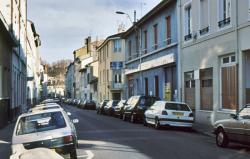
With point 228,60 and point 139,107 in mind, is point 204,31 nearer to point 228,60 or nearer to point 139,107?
→ point 228,60

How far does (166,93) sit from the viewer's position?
34.2 m

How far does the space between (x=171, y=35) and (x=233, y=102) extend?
11.9 metres

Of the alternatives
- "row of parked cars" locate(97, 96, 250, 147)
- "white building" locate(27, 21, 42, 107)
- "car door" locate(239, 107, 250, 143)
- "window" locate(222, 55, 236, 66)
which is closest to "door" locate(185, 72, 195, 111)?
"row of parked cars" locate(97, 96, 250, 147)

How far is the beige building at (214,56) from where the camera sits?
2105 centimetres

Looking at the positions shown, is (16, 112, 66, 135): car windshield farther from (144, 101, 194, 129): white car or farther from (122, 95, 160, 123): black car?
(122, 95, 160, 123): black car

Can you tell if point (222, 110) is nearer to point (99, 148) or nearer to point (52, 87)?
point (99, 148)

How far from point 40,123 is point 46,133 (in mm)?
657

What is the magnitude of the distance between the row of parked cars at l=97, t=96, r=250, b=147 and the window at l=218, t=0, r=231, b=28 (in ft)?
14.5

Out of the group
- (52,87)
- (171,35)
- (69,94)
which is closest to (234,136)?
(171,35)

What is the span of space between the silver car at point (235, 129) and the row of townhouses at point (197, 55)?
6.43 m

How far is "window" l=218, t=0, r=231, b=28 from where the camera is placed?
74.2 feet

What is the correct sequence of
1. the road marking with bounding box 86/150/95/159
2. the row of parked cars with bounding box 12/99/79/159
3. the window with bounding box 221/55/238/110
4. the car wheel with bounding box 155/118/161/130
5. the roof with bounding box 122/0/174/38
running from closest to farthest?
1. the row of parked cars with bounding box 12/99/79/159
2. the road marking with bounding box 86/150/95/159
3. the window with bounding box 221/55/238/110
4. the car wheel with bounding box 155/118/161/130
5. the roof with bounding box 122/0/174/38

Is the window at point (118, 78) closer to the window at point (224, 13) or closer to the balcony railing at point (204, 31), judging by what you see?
the balcony railing at point (204, 31)

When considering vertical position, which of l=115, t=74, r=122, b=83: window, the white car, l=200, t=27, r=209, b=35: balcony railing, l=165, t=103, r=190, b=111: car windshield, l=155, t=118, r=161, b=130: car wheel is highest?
l=200, t=27, r=209, b=35: balcony railing
